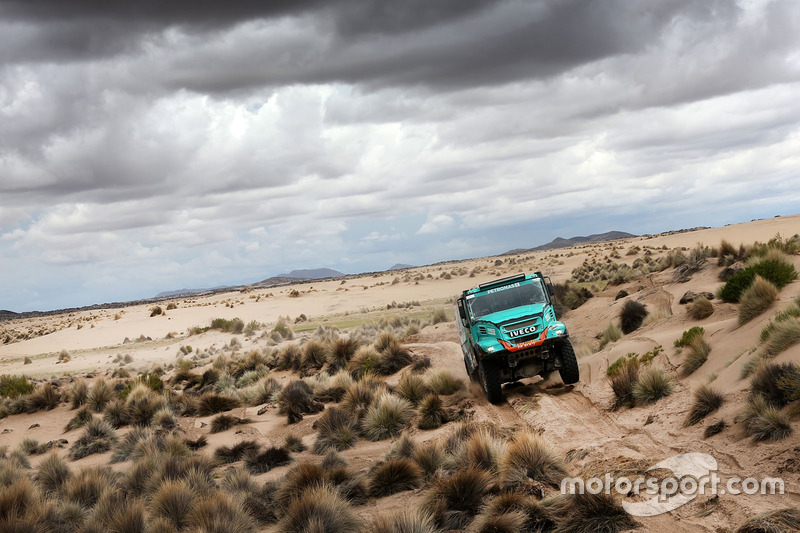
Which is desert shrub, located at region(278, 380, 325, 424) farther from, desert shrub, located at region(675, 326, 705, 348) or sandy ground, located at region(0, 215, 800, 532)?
desert shrub, located at region(675, 326, 705, 348)

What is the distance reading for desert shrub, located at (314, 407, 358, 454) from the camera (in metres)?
13.5

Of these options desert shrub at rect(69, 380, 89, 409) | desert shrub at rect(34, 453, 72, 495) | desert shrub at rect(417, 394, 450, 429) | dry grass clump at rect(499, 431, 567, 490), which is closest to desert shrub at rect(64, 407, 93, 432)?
desert shrub at rect(69, 380, 89, 409)

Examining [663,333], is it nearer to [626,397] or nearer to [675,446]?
[626,397]

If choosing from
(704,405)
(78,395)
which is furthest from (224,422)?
(704,405)

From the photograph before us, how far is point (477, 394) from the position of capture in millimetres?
16312

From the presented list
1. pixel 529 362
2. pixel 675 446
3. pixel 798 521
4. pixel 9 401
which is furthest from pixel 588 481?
pixel 9 401

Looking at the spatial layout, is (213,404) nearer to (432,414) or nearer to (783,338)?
(432,414)

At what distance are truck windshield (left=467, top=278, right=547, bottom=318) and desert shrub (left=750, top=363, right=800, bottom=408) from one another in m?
6.52

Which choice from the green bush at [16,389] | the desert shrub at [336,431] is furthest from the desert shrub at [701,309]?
the green bush at [16,389]

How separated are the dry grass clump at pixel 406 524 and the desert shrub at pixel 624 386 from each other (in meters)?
6.67

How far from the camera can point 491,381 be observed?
14.5m

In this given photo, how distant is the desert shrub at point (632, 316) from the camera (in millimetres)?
21002

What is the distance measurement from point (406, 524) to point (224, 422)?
11.0 metres

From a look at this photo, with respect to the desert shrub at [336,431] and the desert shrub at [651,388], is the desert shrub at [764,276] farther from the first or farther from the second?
the desert shrub at [336,431]
